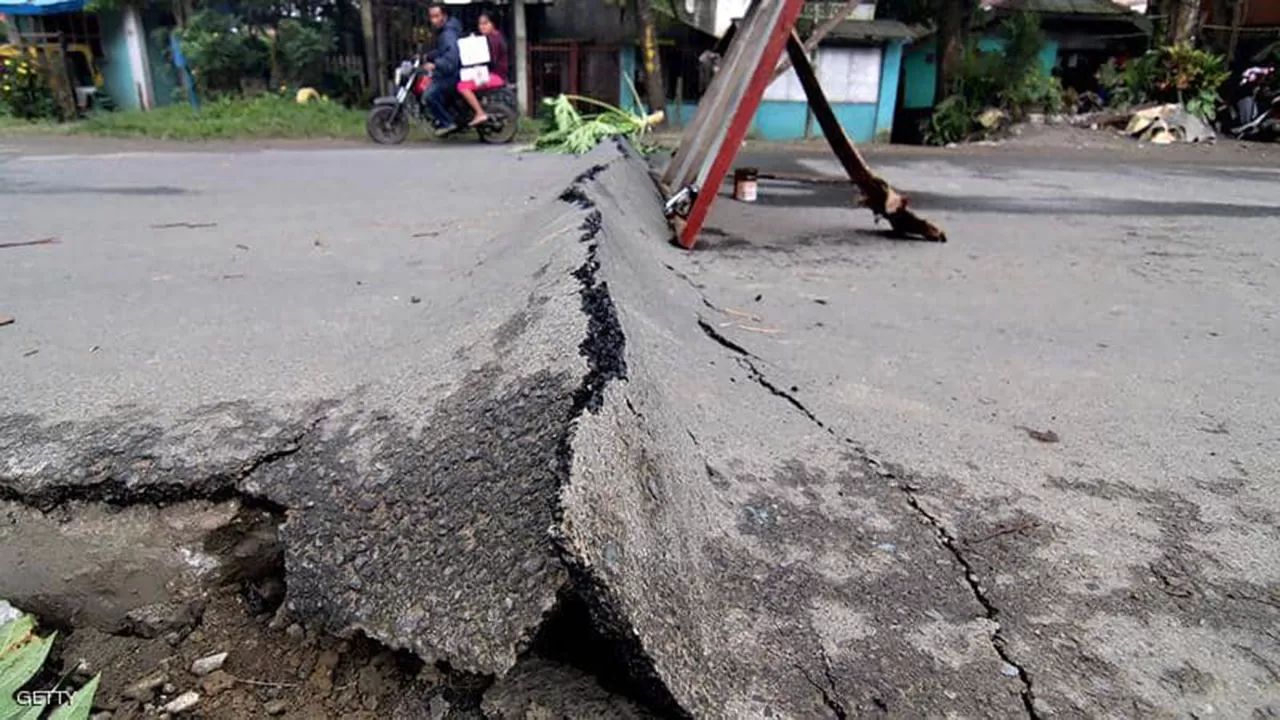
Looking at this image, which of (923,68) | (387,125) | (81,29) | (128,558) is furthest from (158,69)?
(128,558)

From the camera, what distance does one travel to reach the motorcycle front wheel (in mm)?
11219

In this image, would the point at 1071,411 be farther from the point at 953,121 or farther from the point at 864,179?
the point at 953,121

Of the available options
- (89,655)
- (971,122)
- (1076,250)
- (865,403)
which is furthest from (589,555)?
(971,122)

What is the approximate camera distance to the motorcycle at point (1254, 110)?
14.0 metres

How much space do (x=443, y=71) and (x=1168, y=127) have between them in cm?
1197

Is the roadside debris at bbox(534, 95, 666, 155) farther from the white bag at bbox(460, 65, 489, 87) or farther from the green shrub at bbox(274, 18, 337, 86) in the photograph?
the green shrub at bbox(274, 18, 337, 86)

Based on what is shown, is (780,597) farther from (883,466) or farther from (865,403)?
(865,403)

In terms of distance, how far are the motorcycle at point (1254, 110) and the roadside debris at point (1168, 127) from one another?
56cm

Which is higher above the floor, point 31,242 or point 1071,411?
point 31,242

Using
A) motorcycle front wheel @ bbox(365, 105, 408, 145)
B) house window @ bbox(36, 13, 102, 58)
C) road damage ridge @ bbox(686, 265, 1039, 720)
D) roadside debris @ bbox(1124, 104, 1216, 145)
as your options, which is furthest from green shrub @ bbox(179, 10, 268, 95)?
roadside debris @ bbox(1124, 104, 1216, 145)

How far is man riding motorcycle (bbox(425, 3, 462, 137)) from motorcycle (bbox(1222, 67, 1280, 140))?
1322cm

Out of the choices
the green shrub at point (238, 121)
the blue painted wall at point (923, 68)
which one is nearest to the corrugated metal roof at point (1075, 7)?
the blue painted wall at point (923, 68)

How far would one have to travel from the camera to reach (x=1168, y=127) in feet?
45.8

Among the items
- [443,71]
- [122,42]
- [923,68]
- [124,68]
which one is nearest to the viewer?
[443,71]
